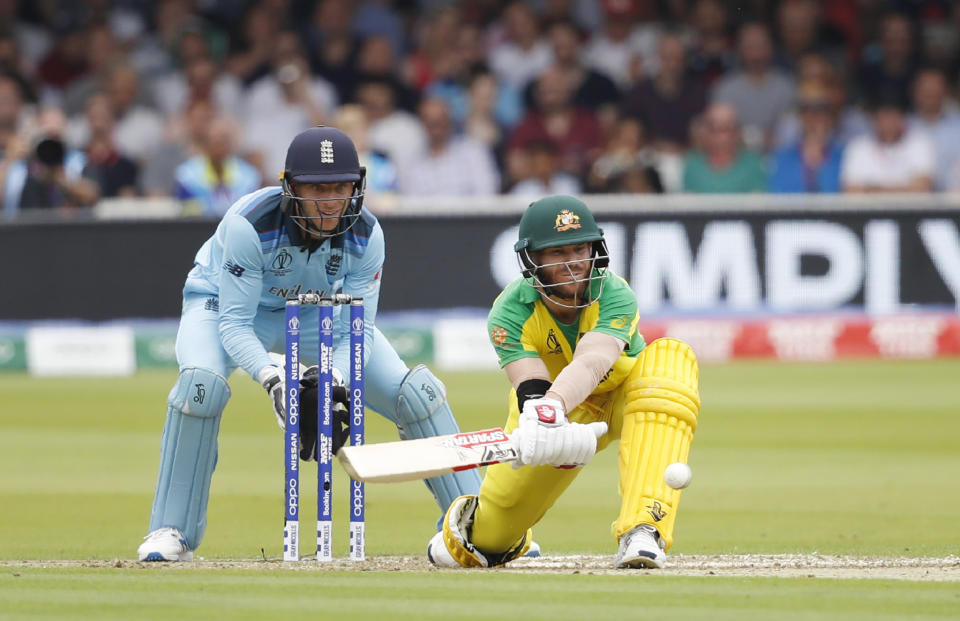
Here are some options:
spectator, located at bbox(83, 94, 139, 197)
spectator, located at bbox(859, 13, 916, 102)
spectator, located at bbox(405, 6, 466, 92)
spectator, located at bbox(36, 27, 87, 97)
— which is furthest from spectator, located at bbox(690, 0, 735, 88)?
spectator, located at bbox(36, 27, 87, 97)

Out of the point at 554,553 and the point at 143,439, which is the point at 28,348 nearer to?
the point at 143,439

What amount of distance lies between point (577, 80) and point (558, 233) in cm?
849

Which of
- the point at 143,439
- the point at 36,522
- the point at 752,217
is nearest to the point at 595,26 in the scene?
the point at 752,217

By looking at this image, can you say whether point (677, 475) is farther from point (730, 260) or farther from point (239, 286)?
point (730, 260)

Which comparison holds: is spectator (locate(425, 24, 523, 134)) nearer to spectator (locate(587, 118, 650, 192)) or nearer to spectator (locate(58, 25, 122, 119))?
spectator (locate(587, 118, 650, 192))

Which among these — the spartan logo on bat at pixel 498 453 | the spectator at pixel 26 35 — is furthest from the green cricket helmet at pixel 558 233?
the spectator at pixel 26 35

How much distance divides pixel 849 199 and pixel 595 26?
325 centimetres

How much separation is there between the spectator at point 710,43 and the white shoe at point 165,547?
8.87 meters

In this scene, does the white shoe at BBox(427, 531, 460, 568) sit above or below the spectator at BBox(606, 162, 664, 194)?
below

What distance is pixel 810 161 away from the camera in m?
12.1

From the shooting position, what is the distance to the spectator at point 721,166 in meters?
11.9

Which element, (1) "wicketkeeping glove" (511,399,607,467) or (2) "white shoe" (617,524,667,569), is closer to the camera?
(1) "wicketkeeping glove" (511,399,607,467)

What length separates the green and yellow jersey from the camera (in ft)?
15.9

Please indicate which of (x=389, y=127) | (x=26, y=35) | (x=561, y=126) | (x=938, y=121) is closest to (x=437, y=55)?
(x=389, y=127)
